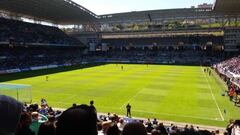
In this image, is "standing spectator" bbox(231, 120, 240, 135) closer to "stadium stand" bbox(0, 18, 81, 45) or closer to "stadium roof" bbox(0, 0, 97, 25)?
"stadium roof" bbox(0, 0, 97, 25)

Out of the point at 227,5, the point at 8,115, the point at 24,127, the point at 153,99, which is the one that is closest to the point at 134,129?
the point at 8,115

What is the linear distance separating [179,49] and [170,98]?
228ft

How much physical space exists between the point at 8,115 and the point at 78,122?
526mm

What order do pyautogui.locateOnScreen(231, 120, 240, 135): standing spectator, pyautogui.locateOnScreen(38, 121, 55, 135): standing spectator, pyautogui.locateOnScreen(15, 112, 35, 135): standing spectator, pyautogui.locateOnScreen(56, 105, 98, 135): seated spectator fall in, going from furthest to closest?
pyautogui.locateOnScreen(231, 120, 240, 135): standing spectator, pyautogui.locateOnScreen(15, 112, 35, 135): standing spectator, pyautogui.locateOnScreen(38, 121, 55, 135): standing spectator, pyautogui.locateOnScreen(56, 105, 98, 135): seated spectator

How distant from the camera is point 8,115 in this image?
2.08m

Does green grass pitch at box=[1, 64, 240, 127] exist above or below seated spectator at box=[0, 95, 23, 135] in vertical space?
below

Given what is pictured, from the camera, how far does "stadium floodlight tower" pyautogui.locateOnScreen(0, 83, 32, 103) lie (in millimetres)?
25389

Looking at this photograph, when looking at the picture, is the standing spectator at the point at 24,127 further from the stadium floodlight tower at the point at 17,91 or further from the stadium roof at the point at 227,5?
the stadium roof at the point at 227,5

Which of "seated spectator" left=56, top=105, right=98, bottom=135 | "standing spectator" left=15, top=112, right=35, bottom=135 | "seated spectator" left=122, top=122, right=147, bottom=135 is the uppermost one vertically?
"seated spectator" left=56, top=105, right=98, bottom=135

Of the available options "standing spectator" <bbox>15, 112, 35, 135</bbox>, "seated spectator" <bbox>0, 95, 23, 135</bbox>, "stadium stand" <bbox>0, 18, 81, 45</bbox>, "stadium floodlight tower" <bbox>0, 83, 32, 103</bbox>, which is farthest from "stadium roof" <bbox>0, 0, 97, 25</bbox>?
"seated spectator" <bbox>0, 95, 23, 135</bbox>

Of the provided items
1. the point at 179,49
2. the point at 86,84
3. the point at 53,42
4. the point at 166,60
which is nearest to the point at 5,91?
the point at 86,84

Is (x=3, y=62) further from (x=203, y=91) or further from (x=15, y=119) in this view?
(x=15, y=119)

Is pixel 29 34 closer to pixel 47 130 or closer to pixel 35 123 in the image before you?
pixel 35 123

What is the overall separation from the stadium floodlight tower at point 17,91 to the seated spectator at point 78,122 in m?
24.7
